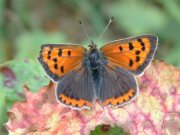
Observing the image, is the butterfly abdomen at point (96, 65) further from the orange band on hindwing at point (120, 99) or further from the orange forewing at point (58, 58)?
the orange band on hindwing at point (120, 99)

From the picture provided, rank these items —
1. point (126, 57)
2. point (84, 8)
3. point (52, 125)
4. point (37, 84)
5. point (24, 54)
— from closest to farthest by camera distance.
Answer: point (52, 125) < point (126, 57) < point (37, 84) < point (24, 54) < point (84, 8)

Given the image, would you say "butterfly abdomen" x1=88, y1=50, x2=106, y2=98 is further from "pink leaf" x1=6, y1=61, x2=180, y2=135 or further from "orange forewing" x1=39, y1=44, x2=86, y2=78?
"pink leaf" x1=6, y1=61, x2=180, y2=135

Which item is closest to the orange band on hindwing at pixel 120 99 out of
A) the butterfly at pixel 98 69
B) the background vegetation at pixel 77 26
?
the butterfly at pixel 98 69

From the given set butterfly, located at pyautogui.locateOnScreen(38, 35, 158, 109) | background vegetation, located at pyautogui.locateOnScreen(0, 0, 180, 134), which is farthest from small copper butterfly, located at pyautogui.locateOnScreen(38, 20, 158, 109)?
background vegetation, located at pyautogui.locateOnScreen(0, 0, 180, 134)

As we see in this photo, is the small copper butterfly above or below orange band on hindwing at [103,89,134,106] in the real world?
above

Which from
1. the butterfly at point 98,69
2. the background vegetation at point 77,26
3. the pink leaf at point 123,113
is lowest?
the pink leaf at point 123,113

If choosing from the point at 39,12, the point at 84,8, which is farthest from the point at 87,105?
the point at 39,12

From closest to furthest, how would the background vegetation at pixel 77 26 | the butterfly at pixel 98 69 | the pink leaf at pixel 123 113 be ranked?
the pink leaf at pixel 123 113 < the butterfly at pixel 98 69 < the background vegetation at pixel 77 26

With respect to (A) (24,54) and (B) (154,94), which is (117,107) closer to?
(B) (154,94)
